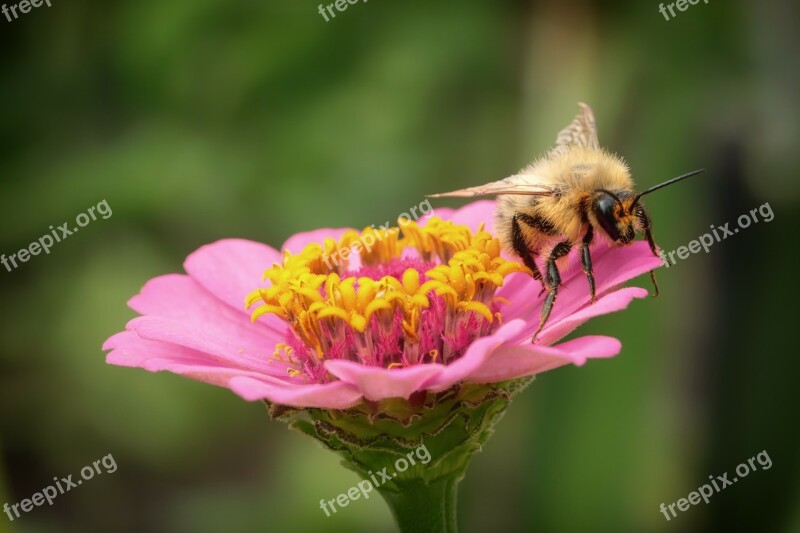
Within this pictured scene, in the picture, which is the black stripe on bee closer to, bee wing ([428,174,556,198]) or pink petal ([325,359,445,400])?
bee wing ([428,174,556,198])

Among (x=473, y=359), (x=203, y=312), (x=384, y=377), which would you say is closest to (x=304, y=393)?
(x=384, y=377)

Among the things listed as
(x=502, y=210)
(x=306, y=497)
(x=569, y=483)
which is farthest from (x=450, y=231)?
(x=306, y=497)

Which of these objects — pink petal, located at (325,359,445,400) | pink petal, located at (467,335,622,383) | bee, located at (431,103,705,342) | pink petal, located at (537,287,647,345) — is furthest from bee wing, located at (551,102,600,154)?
pink petal, located at (325,359,445,400)

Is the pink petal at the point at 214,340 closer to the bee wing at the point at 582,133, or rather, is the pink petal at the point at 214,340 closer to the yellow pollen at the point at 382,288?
the yellow pollen at the point at 382,288

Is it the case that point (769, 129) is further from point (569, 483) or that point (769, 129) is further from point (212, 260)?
point (212, 260)

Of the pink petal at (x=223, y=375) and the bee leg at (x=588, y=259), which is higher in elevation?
the pink petal at (x=223, y=375)

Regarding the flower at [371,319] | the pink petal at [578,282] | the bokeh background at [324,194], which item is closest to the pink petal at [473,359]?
the flower at [371,319]
